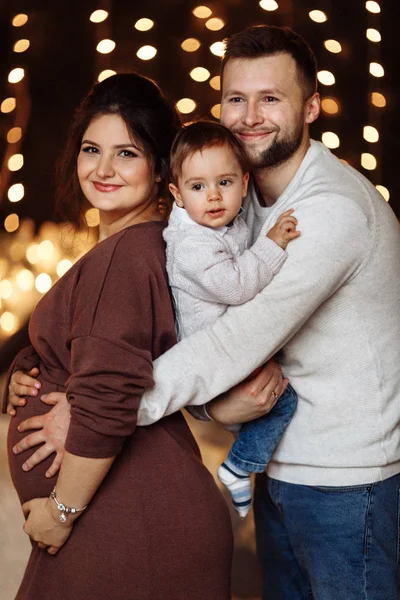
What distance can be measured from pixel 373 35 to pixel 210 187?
0.77 meters

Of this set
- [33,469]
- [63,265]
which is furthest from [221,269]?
[63,265]

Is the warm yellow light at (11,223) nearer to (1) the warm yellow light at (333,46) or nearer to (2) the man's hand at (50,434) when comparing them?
(2) the man's hand at (50,434)

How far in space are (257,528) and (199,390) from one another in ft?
1.82

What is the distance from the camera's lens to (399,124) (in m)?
1.88

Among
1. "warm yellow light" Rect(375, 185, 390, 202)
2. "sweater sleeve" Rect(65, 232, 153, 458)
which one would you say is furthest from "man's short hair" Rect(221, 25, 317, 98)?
"sweater sleeve" Rect(65, 232, 153, 458)

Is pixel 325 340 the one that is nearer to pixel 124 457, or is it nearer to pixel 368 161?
pixel 124 457

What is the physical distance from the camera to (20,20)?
1.87 m

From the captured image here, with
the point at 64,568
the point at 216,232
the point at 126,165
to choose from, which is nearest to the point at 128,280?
the point at 216,232

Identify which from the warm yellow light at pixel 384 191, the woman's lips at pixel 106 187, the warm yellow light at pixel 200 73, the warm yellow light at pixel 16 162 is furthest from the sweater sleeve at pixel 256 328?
the warm yellow light at pixel 16 162

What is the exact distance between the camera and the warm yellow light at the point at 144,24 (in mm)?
1838

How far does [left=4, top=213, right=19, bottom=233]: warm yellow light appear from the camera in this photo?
6.21 ft

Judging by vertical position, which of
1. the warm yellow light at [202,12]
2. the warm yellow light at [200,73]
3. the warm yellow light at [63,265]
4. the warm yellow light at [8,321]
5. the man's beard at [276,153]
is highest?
the warm yellow light at [202,12]

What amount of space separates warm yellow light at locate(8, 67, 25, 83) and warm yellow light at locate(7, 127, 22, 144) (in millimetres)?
110

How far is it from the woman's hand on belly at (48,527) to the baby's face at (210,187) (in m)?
0.54
